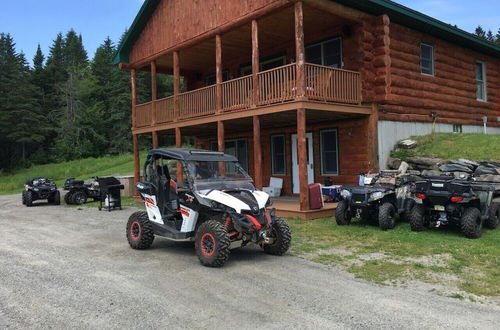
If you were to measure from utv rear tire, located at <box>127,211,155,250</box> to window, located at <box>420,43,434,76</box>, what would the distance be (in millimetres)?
11919

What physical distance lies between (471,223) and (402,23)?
28.7 ft

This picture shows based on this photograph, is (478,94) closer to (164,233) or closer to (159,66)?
(159,66)

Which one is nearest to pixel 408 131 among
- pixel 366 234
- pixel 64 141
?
pixel 366 234

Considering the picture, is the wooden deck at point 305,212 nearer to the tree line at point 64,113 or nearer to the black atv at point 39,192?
the black atv at point 39,192

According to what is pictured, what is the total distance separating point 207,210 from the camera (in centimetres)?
727

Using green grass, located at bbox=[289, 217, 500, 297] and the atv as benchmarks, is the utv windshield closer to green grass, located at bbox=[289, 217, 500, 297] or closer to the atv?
the atv

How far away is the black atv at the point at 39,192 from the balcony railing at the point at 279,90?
7.35m

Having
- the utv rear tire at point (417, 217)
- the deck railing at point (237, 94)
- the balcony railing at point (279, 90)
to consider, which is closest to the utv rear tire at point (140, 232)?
the utv rear tire at point (417, 217)

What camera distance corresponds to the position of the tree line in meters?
56.4

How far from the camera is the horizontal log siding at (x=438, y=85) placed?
567 inches

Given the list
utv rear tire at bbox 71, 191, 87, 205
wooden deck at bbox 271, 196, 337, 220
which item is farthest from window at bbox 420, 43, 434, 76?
utv rear tire at bbox 71, 191, 87, 205

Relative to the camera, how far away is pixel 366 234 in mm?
9148

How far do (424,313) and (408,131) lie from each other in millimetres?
11285

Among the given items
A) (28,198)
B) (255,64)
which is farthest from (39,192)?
(255,64)
